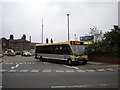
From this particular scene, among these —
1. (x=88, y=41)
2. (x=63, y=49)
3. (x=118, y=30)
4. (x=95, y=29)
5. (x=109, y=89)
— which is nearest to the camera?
(x=109, y=89)

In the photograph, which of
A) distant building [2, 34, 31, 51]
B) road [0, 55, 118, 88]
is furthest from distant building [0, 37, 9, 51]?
road [0, 55, 118, 88]

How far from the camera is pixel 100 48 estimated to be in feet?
77.5

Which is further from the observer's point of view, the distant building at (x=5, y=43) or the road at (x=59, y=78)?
the distant building at (x=5, y=43)

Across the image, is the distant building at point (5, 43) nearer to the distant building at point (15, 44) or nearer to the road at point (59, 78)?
the distant building at point (15, 44)

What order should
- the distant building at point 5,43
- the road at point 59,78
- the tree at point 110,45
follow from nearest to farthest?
the road at point 59,78 < the tree at point 110,45 < the distant building at point 5,43

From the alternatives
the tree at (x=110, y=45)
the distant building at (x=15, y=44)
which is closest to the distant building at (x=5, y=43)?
the distant building at (x=15, y=44)

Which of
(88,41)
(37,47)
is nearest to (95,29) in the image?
(88,41)

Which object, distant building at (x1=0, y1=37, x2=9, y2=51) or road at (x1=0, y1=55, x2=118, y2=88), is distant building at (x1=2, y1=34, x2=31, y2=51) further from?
road at (x1=0, y1=55, x2=118, y2=88)

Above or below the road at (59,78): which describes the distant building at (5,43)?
above

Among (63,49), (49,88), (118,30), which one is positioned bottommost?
(49,88)

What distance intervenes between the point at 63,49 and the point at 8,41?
7527 centimetres

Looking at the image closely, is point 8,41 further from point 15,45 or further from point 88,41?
point 88,41

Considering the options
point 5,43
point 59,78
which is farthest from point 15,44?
point 59,78

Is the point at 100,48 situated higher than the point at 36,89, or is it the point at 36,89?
the point at 100,48
